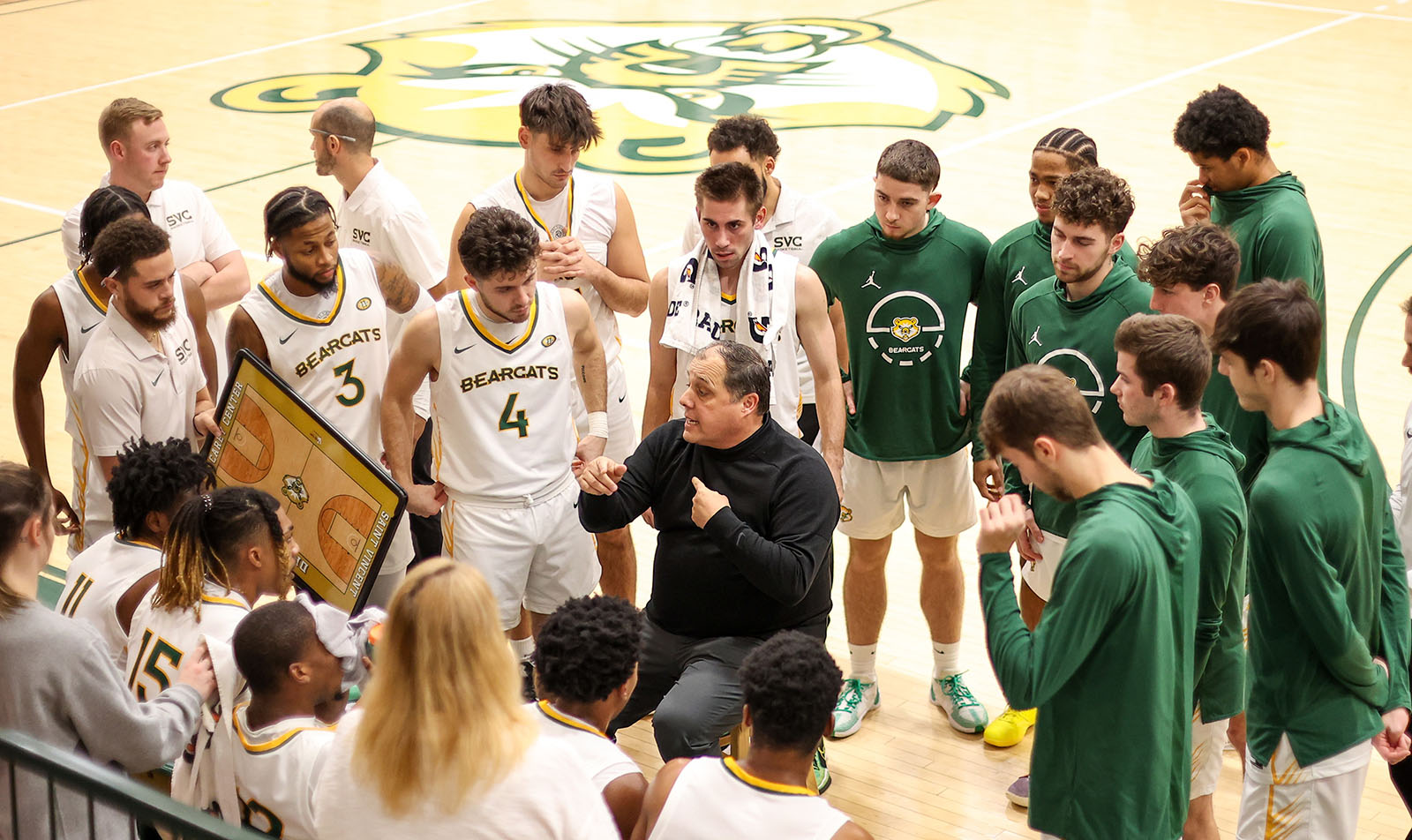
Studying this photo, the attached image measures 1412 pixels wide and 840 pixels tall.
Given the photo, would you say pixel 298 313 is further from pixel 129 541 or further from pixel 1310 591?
pixel 1310 591

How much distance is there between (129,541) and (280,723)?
1.11m

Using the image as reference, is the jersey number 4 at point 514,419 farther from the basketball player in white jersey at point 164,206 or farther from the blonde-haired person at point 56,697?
the blonde-haired person at point 56,697

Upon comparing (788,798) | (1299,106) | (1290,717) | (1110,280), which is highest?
(1110,280)

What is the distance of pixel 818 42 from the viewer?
17875 mm

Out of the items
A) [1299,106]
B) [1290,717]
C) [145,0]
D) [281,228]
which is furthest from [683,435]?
[145,0]

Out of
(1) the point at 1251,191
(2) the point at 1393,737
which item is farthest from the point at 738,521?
(1) the point at 1251,191

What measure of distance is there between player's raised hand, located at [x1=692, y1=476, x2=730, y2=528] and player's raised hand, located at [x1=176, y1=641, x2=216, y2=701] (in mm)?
1402

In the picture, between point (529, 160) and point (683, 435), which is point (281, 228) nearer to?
point (529, 160)

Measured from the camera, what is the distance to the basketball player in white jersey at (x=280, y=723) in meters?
3.17

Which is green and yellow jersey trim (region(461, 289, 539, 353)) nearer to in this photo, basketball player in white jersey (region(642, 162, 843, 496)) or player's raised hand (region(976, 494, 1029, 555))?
basketball player in white jersey (region(642, 162, 843, 496))

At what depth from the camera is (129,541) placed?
4.04 meters

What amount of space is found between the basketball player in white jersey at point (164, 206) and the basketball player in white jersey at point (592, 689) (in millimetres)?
3010

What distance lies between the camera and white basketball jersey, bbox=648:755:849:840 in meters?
2.92

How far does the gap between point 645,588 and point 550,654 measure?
10.2ft
